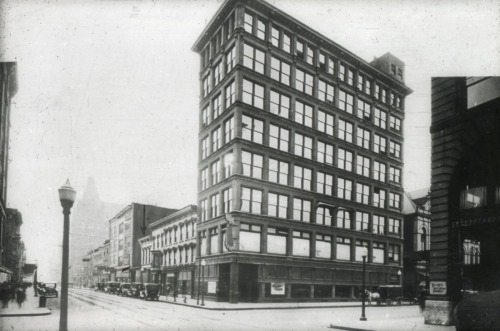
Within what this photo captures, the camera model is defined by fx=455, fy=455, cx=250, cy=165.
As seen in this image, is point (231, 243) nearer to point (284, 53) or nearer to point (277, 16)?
point (284, 53)

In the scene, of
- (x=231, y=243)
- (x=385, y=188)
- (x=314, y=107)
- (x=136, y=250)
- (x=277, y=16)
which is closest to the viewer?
(x=231, y=243)

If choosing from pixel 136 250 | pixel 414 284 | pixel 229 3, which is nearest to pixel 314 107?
pixel 229 3

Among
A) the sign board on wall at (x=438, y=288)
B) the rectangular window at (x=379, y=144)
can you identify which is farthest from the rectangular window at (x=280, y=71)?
the sign board on wall at (x=438, y=288)

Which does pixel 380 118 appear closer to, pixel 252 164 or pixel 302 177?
pixel 302 177

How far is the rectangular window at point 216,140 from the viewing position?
45.2 meters

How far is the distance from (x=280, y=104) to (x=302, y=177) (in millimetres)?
7910

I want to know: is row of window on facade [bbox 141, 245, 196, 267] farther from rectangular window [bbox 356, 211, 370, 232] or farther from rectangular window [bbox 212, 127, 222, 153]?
rectangular window [bbox 356, 211, 370, 232]

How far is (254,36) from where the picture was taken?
42.4 meters

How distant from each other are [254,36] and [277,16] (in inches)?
145

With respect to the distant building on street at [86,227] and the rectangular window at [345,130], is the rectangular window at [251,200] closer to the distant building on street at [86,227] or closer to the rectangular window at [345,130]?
the rectangular window at [345,130]

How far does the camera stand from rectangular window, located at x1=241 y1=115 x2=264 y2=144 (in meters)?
42.2

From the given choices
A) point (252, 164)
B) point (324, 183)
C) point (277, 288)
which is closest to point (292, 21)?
point (252, 164)

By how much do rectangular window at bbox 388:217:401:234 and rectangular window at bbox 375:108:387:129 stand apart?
11816 millimetres

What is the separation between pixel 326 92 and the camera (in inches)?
1953
